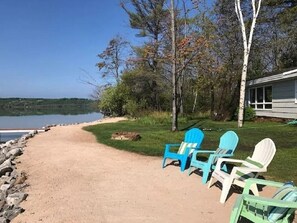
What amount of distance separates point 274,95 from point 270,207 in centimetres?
1576

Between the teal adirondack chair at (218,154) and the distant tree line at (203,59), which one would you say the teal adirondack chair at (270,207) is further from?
the distant tree line at (203,59)

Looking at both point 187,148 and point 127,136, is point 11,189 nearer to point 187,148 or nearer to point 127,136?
point 187,148

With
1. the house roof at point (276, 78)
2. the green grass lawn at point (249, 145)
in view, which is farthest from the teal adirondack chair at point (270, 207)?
the house roof at point (276, 78)

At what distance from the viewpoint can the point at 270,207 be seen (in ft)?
12.6

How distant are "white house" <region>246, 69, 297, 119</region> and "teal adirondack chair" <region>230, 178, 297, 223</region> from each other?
500 inches

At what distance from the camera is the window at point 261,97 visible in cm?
1994

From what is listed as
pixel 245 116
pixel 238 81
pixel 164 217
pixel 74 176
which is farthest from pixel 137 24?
pixel 164 217

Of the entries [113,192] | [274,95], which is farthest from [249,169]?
[274,95]

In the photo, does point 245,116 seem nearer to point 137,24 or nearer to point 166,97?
point 166,97

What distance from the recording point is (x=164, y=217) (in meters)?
4.75

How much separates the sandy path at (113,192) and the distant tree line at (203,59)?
12166 millimetres

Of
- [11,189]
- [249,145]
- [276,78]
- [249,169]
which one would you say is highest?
[276,78]

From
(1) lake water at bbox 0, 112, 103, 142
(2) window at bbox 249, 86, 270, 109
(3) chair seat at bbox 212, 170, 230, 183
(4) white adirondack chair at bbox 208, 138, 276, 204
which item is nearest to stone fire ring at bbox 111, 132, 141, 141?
(4) white adirondack chair at bbox 208, 138, 276, 204

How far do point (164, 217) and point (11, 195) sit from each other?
279 centimetres
